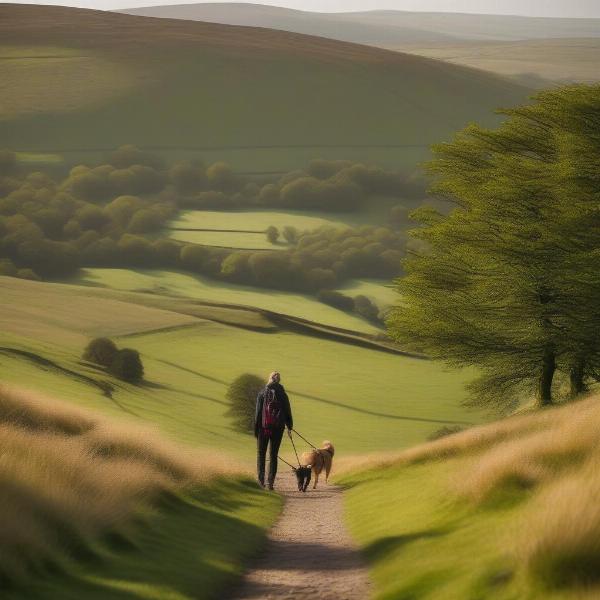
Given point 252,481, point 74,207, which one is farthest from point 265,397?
point 74,207

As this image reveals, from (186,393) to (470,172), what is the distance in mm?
36381

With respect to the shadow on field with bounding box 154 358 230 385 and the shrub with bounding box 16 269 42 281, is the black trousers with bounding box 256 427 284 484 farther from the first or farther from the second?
the shrub with bounding box 16 269 42 281

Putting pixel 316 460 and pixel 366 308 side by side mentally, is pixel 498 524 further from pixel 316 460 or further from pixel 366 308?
pixel 366 308

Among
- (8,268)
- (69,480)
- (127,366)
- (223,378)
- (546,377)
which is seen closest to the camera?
(69,480)

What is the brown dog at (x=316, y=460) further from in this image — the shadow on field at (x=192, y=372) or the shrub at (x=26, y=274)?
the shrub at (x=26, y=274)

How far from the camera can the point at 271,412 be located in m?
24.0

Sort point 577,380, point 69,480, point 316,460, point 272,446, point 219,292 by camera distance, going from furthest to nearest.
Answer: point 219,292
point 577,380
point 316,460
point 272,446
point 69,480

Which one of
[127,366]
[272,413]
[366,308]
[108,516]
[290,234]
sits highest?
[108,516]

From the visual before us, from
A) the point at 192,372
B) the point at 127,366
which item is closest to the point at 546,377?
the point at 127,366

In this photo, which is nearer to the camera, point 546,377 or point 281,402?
point 281,402

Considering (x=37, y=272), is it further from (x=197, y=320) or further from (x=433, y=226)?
(x=433, y=226)

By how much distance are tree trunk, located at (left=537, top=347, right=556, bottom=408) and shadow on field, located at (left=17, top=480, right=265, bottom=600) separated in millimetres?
18525

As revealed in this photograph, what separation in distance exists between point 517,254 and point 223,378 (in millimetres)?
46228

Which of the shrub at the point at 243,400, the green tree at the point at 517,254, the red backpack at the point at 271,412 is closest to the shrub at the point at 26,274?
the shrub at the point at 243,400
